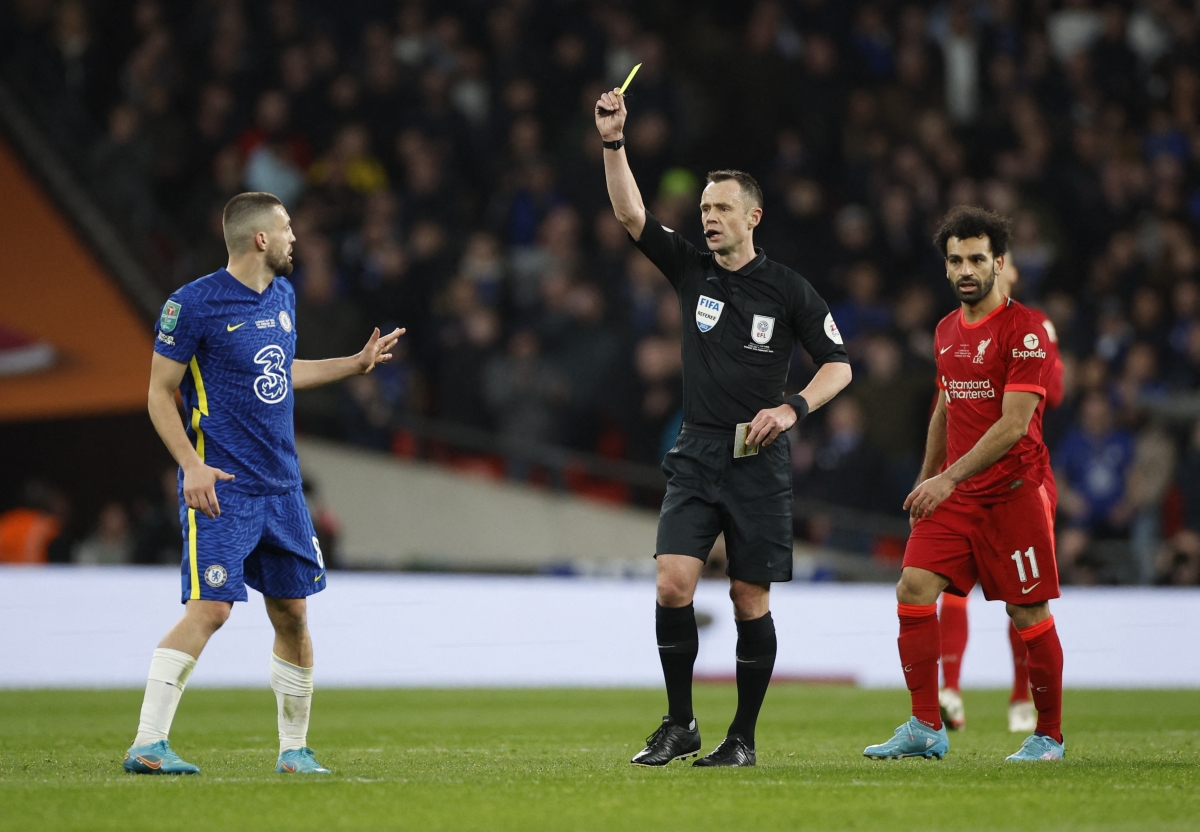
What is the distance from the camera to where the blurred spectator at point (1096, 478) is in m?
15.1

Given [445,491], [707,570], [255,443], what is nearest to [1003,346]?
[255,443]

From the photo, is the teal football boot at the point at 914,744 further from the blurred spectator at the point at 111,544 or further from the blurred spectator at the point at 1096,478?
the blurred spectator at the point at 111,544

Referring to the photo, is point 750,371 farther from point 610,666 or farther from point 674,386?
point 674,386

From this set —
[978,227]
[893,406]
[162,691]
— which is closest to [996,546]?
[978,227]

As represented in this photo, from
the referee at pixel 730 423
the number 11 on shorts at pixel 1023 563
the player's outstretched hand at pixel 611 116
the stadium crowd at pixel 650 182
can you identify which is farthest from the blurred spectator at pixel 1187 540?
the player's outstretched hand at pixel 611 116

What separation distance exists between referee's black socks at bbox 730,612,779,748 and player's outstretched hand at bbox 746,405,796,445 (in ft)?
2.73

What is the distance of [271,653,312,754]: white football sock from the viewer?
6699 mm

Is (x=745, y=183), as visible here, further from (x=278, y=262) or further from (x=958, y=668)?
(x=958, y=668)

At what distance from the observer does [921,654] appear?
24.0ft

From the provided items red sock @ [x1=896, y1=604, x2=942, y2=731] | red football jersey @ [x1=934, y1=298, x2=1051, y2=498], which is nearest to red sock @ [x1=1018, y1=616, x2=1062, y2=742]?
red sock @ [x1=896, y1=604, x2=942, y2=731]

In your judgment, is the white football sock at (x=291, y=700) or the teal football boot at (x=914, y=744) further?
the teal football boot at (x=914, y=744)

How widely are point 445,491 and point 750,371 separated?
33.2 ft

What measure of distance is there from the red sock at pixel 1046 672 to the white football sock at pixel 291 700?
10.1ft

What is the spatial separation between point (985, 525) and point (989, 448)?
393mm
